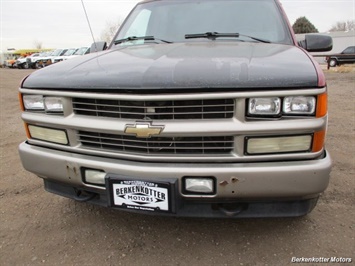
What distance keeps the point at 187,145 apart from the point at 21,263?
1.46 meters

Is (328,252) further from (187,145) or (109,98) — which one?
(109,98)

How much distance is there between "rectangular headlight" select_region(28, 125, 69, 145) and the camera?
7.16 ft

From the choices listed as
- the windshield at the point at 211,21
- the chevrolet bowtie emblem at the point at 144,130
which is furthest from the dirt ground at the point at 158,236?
the windshield at the point at 211,21

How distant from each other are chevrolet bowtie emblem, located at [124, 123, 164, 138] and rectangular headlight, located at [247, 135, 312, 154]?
548 mm

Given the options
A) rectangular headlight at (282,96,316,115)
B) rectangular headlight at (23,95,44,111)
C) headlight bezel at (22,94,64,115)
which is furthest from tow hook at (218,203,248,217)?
rectangular headlight at (23,95,44,111)

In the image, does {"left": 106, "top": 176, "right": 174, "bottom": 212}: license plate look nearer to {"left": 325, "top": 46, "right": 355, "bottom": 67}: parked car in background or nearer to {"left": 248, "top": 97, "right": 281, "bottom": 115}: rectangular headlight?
{"left": 248, "top": 97, "right": 281, "bottom": 115}: rectangular headlight

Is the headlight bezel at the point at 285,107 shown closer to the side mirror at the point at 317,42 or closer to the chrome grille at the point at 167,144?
the chrome grille at the point at 167,144

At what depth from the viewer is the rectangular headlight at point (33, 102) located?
2.24 m

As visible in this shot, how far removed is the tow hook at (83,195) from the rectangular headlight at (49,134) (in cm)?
40

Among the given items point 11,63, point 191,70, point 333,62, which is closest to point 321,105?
point 191,70

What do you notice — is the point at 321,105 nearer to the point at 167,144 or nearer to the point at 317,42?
the point at 167,144

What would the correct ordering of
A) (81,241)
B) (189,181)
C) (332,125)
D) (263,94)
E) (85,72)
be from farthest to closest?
(332,125) → (81,241) → (85,72) → (189,181) → (263,94)

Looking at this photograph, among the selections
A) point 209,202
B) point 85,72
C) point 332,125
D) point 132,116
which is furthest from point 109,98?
point 332,125

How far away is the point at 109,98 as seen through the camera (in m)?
1.92
